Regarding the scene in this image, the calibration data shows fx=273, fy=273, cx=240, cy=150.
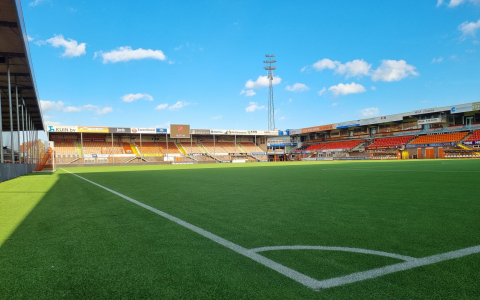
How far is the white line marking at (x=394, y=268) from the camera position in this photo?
1875 millimetres

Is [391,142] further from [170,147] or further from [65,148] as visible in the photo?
[65,148]

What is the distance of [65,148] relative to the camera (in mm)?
45281

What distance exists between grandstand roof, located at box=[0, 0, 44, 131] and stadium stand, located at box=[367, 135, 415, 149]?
152 feet

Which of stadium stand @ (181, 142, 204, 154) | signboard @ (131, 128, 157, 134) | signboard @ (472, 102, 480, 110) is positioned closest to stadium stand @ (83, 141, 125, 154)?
signboard @ (131, 128, 157, 134)

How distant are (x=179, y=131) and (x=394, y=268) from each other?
48874 millimetres

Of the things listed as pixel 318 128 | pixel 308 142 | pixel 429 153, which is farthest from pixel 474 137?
pixel 308 142

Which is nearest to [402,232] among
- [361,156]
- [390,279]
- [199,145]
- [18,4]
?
[390,279]

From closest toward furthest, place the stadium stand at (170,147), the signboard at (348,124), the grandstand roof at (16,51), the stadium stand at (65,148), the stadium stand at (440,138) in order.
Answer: the grandstand roof at (16,51), the stadium stand at (440,138), the stadium stand at (65,148), the stadium stand at (170,147), the signboard at (348,124)

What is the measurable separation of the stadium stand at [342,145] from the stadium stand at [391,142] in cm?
311

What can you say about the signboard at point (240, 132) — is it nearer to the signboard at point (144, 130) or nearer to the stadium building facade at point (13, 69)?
the signboard at point (144, 130)

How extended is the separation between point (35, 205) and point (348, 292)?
238 inches

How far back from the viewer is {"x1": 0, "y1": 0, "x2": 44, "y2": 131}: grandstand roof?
870 cm

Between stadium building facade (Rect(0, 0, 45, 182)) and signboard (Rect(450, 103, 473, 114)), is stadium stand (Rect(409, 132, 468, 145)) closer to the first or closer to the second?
signboard (Rect(450, 103, 473, 114))

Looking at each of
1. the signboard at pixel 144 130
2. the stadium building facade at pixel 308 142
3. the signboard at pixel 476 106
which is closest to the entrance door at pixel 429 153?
the stadium building facade at pixel 308 142
